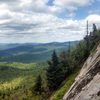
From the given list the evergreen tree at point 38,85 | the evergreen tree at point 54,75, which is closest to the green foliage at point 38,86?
the evergreen tree at point 38,85

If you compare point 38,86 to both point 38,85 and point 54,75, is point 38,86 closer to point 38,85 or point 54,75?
point 38,85

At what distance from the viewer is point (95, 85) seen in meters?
31.5

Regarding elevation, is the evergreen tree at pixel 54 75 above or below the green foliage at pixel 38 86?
above

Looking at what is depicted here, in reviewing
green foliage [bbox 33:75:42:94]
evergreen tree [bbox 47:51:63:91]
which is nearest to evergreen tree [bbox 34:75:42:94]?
green foliage [bbox 33:75:42:94]

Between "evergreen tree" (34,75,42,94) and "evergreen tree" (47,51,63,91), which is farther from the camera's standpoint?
"evergreen tree" (34,75,42,94)

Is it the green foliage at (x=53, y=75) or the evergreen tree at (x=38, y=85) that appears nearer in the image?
the green foliage at (x=53, y=75)

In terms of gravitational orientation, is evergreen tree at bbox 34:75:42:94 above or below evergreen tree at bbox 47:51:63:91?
below

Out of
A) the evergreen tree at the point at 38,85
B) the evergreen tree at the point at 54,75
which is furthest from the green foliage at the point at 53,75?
the evergreen tree at the point at 38,85

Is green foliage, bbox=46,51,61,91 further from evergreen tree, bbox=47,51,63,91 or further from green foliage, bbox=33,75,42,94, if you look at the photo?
green foliage, bbox=33,75,42,94

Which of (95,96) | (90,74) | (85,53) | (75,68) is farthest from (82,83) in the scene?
(85,53)

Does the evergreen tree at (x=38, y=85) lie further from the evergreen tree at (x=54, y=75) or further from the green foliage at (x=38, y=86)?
the evergreen tree at (x=54, y=75)

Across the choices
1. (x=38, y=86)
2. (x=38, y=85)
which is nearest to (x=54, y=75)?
(x=38, y=85)

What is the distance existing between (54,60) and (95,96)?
69.2 m

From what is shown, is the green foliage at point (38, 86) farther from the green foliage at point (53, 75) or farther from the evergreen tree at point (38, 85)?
the green foliage at point (53, 75)
